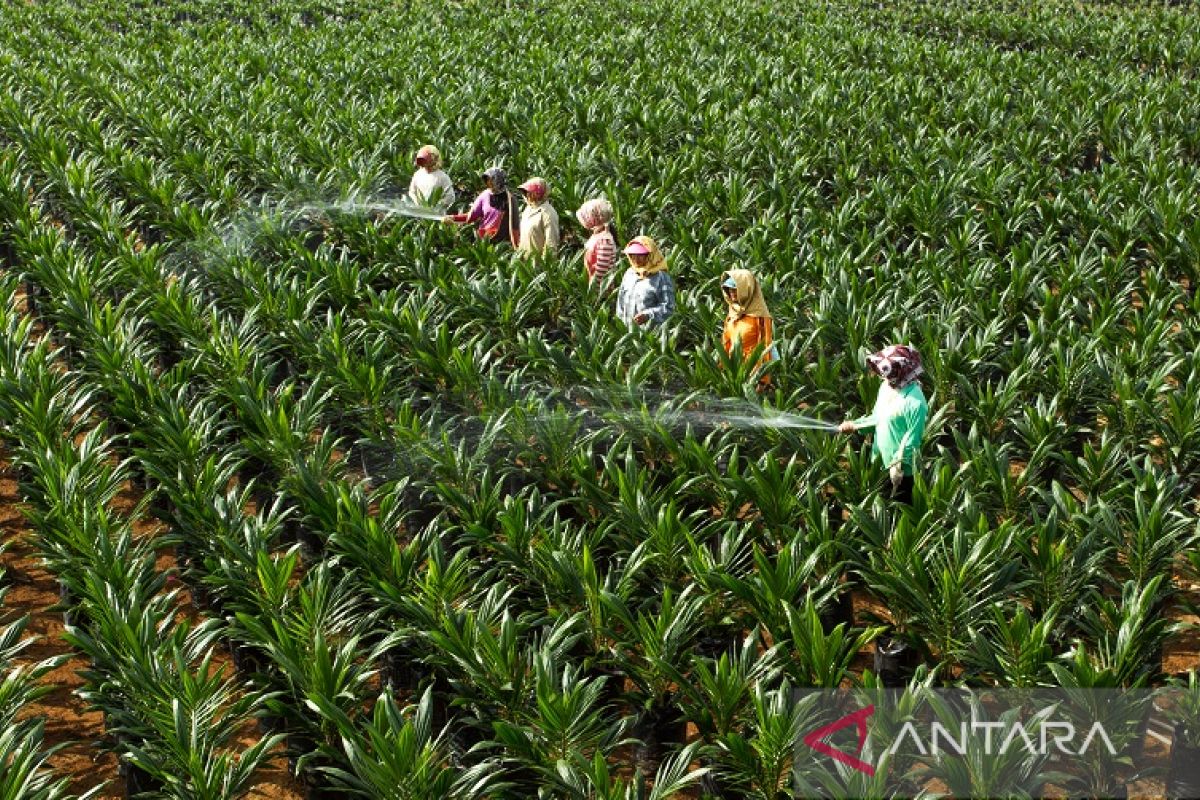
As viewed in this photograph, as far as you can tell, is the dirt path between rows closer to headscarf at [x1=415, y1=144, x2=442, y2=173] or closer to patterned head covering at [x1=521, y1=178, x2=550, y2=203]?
patterned head covering at [x1=521, y1=178, x2=550, y2=203]

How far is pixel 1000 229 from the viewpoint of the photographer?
10.6 metres

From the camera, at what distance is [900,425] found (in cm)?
632

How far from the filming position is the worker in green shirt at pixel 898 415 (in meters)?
6.16

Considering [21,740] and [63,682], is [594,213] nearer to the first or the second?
[63,682]

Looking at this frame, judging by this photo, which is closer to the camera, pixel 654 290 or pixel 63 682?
pixel 63 682

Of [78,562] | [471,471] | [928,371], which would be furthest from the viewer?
[928,371]

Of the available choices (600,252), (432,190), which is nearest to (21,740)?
(600,252)

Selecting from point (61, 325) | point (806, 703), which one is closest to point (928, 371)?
point (806, 703)

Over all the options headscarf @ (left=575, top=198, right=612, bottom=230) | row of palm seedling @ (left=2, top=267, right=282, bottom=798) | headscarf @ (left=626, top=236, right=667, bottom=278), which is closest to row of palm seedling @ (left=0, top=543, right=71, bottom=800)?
row of palm seedling @ (left=2, top=267, right=282, bottom=798)

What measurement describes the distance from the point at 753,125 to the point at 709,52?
6.12 metres

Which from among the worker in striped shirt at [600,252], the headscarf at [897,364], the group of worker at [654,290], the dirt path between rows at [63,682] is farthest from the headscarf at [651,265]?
the dirt path between rows at [63,682]

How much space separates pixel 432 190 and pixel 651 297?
364cm

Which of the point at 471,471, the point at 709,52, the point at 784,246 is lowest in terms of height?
the point at 709,52

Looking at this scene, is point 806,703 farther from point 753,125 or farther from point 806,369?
point 753,125
